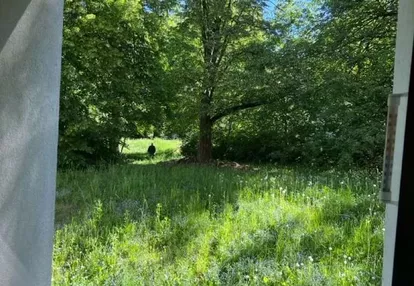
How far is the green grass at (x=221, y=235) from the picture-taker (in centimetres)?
216

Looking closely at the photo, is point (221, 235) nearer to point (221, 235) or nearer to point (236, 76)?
point (221, 235)

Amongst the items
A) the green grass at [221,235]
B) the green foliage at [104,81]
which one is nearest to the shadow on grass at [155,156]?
the green foliage at [104,81]

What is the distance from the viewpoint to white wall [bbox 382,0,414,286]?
1.75 ft

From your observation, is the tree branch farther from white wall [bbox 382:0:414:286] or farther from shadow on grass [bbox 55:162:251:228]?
white wall [bbox 382:0:414:286]

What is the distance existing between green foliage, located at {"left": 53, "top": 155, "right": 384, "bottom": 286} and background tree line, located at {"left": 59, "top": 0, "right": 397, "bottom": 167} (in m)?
2.16

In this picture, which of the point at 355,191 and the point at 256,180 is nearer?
the point at 355,191

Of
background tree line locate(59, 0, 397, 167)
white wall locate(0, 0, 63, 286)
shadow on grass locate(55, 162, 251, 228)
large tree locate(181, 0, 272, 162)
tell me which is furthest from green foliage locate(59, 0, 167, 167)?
white wall locate(0, 0, 63, 286)

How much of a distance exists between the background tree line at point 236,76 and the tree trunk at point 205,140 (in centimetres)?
2

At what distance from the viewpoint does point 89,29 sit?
639cm

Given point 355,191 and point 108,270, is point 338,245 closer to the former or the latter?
point 355,191

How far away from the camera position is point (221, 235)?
262cm

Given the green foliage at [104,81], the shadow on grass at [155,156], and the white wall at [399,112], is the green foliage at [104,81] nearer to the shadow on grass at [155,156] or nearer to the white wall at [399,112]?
the shadow on grass at [155,156]

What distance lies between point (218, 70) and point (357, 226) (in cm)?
461

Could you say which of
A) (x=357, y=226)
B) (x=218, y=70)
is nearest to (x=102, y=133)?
(x=218, y=70)
